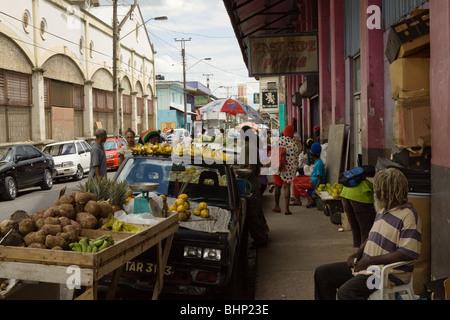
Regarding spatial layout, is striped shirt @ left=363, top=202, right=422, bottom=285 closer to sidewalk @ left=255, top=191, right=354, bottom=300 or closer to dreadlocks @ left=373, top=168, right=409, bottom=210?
dreadlocks @ left=373, top=168, right=409, bottom=210

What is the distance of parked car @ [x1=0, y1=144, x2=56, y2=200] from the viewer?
1434 cm

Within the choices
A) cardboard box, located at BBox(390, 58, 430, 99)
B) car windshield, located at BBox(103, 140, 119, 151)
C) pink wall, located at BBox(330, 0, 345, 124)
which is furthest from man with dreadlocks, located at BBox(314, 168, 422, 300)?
car windshield, located at BBox(103, 140, 119, 151)

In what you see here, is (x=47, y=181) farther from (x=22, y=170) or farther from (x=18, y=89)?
(x=18, y=89)

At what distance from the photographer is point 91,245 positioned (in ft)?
11.7

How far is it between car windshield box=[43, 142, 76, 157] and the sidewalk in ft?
43.1

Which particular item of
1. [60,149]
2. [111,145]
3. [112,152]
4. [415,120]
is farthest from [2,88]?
[415,120]

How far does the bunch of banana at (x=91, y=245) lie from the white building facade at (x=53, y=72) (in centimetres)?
2110

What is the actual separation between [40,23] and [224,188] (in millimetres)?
23956

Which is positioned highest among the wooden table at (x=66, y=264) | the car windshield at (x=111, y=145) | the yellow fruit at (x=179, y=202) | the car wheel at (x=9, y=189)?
the car windshield at (x=111, y=145)

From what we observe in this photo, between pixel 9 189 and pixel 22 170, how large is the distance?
112 centimetres

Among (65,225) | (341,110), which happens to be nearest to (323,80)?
(341,110)

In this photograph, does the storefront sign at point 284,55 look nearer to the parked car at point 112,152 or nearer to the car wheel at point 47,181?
the car wheel at point 47,181

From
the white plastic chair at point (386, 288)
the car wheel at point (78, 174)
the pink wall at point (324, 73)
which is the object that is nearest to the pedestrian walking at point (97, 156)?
the white plastic chair at point (386, 288)

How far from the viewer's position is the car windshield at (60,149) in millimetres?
20781
